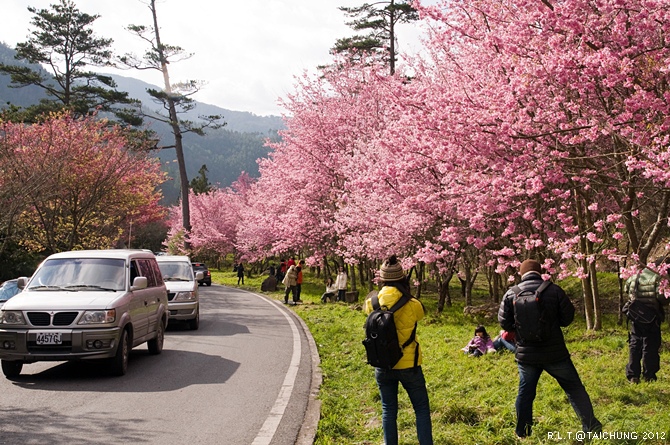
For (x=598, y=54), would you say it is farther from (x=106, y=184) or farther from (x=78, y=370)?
(x=106, y=184)

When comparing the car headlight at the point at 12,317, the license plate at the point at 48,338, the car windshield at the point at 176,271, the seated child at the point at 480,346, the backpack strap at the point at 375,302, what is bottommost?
the seated child at the point at 480,346

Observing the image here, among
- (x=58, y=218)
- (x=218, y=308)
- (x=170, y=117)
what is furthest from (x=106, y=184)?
(x=170, y=117)

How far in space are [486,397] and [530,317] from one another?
231cm

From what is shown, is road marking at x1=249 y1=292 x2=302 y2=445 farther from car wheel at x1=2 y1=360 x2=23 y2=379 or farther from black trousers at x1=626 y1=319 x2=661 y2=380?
black trousers at x1=626 y1=319 x2=661 y2=380

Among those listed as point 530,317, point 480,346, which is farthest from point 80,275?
point 530,317

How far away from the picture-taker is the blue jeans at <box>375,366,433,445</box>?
214 inches

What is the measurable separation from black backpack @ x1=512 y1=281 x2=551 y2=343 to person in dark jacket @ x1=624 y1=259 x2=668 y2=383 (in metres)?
2.78

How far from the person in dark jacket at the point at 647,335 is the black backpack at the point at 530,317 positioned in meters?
2.78

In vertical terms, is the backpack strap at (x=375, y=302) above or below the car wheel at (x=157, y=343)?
above

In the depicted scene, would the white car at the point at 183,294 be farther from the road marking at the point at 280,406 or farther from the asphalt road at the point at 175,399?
the road marking at the point at 280,406

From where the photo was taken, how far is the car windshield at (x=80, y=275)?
391 inches

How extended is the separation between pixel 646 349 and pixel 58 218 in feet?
83.9

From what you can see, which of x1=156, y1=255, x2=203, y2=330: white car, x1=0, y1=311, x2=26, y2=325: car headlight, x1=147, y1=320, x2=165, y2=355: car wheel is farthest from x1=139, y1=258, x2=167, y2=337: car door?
x1=156, y1=255, x2=203, y2=330: white car

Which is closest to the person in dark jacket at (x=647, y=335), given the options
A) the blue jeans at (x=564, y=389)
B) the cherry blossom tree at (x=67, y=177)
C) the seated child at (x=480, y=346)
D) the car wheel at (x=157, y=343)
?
the blue jeans at (x=564, y=389)
